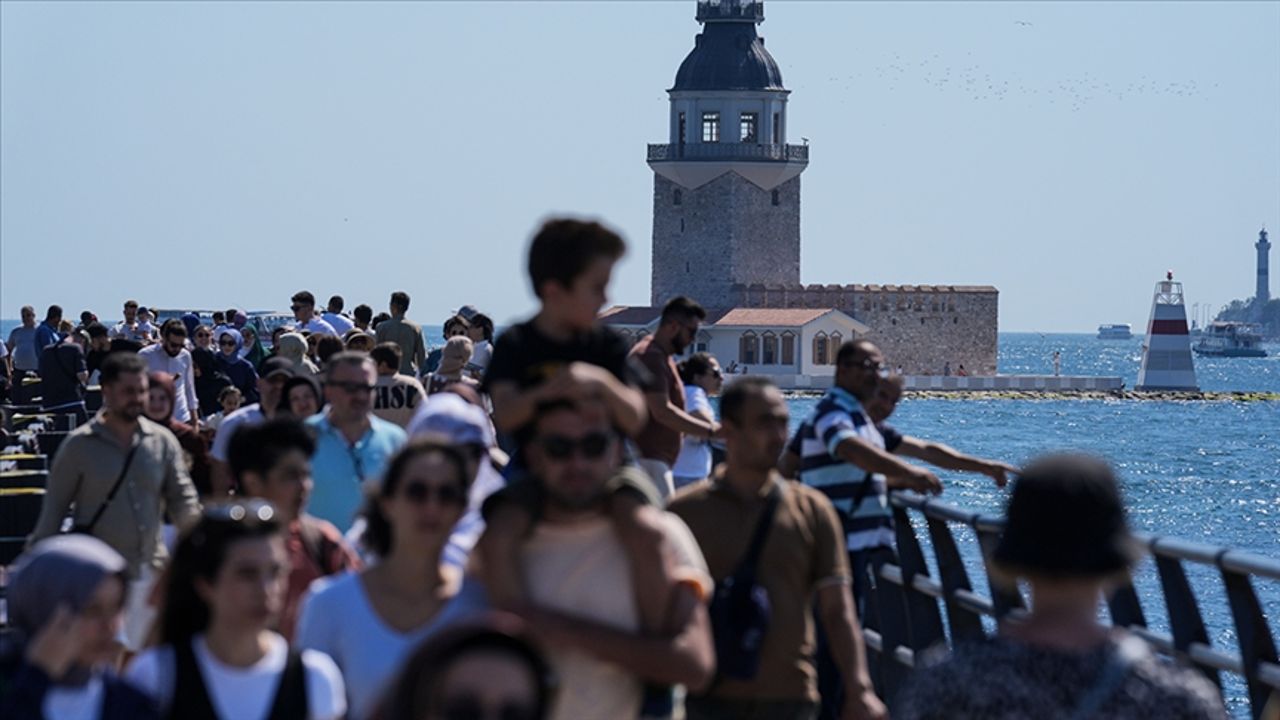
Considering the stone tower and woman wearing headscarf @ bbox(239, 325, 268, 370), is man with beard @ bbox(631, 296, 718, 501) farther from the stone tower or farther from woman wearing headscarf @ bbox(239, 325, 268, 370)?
the stone tower

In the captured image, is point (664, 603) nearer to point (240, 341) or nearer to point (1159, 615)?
point (240, 341)

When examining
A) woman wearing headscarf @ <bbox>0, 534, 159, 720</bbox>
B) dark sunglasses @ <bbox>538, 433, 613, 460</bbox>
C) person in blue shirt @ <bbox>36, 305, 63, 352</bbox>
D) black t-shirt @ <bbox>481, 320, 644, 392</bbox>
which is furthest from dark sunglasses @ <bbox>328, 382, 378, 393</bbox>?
person in blue shirt @ <bbox>36, 305, 63, 352</bbox>

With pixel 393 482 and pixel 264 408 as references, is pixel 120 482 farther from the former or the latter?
pixel 393 482

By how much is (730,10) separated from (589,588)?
95.5m

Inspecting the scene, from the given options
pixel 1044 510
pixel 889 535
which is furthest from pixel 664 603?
pixel 889 535

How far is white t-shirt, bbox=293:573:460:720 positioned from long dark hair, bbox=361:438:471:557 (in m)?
0.13

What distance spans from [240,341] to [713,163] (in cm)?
8197

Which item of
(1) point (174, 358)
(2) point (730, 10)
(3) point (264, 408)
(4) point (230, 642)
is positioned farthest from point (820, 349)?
(4) point (230, 642)

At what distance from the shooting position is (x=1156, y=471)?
241ft

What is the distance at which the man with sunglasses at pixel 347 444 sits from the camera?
746 cm

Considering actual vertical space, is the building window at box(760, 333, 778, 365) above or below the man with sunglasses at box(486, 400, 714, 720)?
below

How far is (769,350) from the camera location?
333 ft

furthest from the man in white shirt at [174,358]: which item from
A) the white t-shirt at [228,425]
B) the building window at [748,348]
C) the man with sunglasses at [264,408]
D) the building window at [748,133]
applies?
the building window at [748,133]

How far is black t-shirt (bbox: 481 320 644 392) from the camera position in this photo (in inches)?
210
